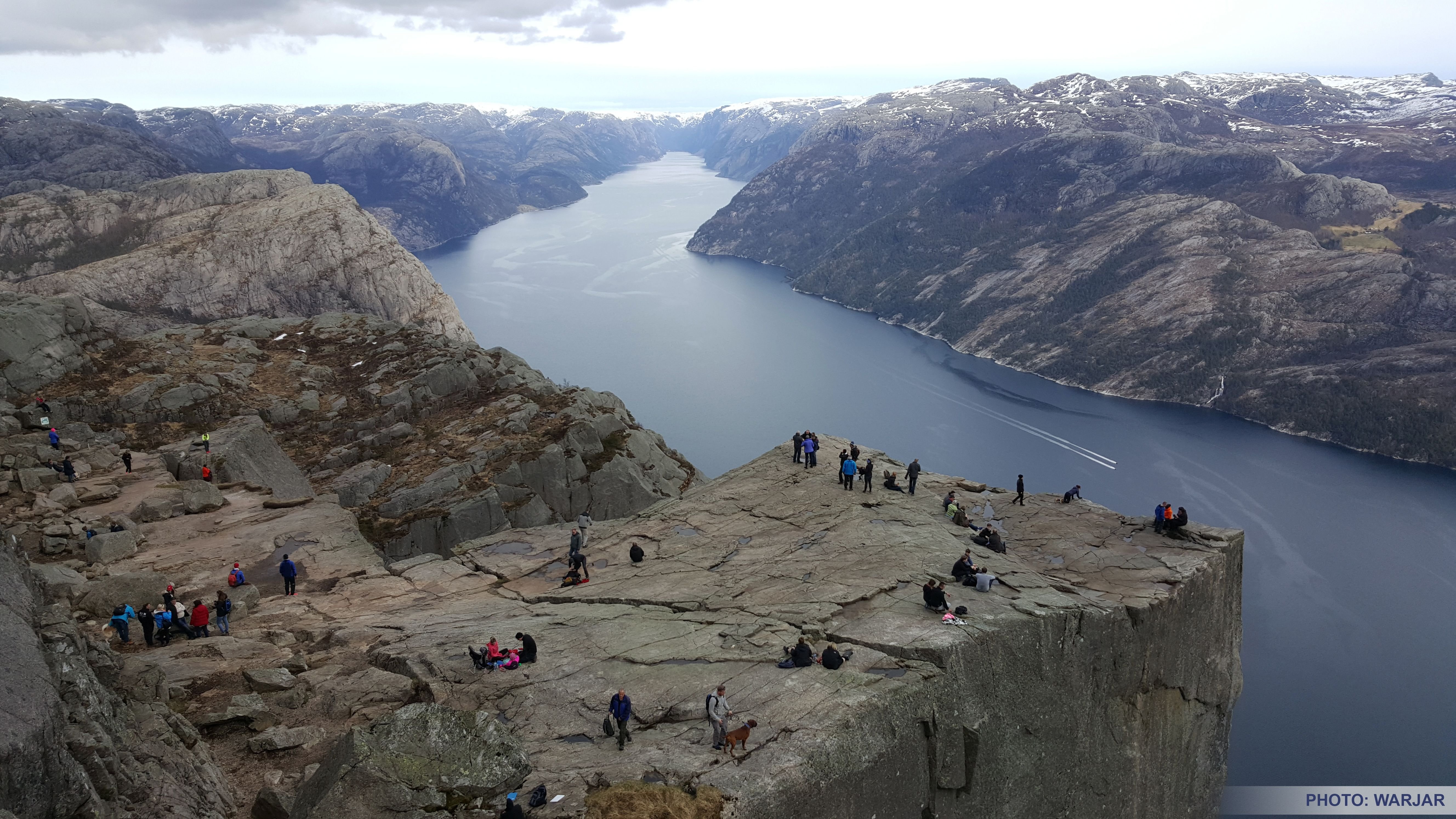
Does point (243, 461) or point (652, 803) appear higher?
point (652, 803)

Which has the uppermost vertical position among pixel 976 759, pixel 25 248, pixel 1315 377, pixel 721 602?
pixel 25 248

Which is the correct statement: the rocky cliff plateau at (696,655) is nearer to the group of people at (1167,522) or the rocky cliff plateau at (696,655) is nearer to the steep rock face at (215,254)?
the group of people at (1167,522)

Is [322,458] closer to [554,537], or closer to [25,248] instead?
[554,537]

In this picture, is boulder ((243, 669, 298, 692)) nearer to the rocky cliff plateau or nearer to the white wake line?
the rocky cliff plateau

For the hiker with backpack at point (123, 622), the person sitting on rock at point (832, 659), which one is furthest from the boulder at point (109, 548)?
the person sitting on rock at point (832, 659)

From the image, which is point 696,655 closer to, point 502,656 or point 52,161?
point 502,656

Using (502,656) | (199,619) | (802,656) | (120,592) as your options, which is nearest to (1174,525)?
(802,656)

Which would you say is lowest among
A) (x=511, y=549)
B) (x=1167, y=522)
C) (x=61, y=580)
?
(x=511, y=549)

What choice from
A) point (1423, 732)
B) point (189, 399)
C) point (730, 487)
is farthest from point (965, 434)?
point (189, 399)
